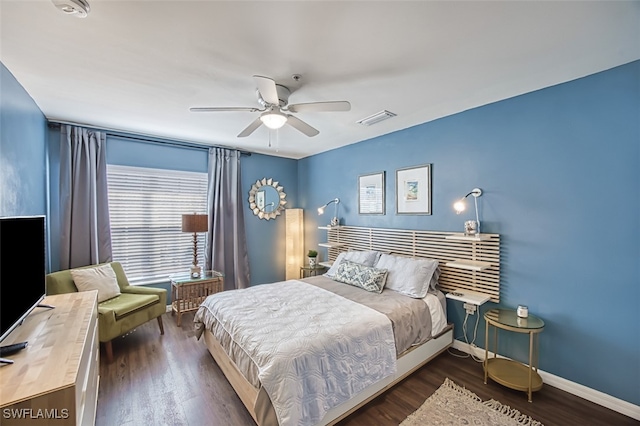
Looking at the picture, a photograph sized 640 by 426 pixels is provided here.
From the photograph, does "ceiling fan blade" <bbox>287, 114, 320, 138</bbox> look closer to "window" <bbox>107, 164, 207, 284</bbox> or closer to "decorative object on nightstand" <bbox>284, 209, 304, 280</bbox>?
"window" <bbox>107, 164, 207, 284</bbox>

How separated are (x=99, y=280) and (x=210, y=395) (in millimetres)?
1970

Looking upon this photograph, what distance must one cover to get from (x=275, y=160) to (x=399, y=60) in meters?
3.60

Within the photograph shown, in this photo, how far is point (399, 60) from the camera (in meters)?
1.98

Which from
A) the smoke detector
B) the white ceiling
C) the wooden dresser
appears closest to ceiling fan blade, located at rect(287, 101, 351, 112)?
the white ceiling

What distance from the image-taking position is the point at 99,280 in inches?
121

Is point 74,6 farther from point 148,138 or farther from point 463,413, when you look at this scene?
point 463,413

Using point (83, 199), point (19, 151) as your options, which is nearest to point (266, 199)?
point (83, 199)

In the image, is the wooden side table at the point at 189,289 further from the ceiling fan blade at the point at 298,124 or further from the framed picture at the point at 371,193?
the ceiling fan blade at the point at 298,124

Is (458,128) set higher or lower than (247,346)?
higher

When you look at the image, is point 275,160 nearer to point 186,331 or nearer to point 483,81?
point 186,331

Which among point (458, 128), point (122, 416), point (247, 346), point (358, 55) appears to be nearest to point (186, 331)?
point (122, 416)

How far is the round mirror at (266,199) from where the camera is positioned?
497 centimetres

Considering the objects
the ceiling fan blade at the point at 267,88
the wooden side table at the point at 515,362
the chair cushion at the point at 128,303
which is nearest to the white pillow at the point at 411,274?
the wooden side table at the point at 515,362

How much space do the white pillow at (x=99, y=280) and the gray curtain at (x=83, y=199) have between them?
1.25 feet
